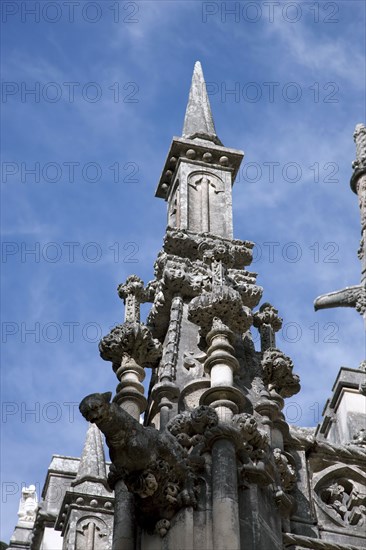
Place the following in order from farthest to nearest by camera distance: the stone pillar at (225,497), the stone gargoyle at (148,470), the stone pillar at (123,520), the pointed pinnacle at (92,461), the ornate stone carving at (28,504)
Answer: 1. the ornate stone carving at (28,504)
2. the pointed pinnacle at (92,461)
3. the stone pillar at (123,520)
4. the stone gargoyle at (148,470)
5. the stone pillar at (225,497)

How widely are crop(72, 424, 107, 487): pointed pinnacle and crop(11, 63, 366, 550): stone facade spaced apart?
246 millimetres

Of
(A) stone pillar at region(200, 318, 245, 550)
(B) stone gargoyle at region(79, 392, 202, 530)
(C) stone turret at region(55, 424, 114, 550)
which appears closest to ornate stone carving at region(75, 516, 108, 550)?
(C) stone turret at region(55, 424, 114, 550)

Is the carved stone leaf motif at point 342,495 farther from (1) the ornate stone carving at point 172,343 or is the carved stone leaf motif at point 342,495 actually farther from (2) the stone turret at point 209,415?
(1) the ornate stone carving at point 172,343


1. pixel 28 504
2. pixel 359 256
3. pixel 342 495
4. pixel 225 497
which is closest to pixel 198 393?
pixel 225 497

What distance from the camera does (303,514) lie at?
11.2 m

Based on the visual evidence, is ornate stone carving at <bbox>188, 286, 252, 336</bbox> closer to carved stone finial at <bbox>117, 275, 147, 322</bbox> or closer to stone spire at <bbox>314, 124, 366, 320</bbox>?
carved stone finial at <bbox>117, 275, 147, 322</bbox>

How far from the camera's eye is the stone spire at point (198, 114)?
14.9 m

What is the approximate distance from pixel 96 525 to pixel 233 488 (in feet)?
17.3

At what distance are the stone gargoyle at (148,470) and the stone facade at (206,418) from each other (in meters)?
0.01

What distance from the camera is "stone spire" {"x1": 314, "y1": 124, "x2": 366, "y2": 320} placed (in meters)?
14.0

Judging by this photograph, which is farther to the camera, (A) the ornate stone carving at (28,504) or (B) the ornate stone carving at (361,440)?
(A) the ornate stone carving at (28,504)

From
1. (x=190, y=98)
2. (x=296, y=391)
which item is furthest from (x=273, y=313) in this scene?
(x=190, y=98)

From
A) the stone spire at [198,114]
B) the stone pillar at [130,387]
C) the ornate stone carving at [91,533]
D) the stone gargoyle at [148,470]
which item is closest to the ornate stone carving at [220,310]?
the stone pillar at [130,387]

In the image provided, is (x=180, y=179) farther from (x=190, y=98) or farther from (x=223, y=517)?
(x=223, y=517)
